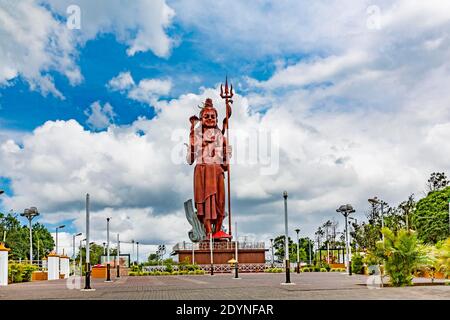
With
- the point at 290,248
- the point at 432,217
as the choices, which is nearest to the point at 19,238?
the point at 290,248

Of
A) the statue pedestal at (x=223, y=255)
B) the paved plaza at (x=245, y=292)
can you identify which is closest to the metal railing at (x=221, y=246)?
the statue pedestal at (x=223, y=255)

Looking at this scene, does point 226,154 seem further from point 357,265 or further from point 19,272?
point 19,272

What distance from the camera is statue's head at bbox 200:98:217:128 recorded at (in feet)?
193

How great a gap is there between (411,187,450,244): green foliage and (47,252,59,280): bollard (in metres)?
31.7

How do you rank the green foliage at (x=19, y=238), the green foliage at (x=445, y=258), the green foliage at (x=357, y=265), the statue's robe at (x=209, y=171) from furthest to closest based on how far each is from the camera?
the green foliage at (x=19, y=238), the statue's robe at (x=209, y=171), the green foliage at (x=357, y=265), the green foliage at (x=445, y=258)

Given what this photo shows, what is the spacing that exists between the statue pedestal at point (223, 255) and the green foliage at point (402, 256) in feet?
106

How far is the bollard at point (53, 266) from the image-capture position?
46.8 metres

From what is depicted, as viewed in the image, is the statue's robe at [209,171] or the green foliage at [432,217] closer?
the green foliage at [432,217]

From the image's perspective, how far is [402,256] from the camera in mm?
24172

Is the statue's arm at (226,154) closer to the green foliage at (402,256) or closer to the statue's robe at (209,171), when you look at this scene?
the statue's robe at (209,171)

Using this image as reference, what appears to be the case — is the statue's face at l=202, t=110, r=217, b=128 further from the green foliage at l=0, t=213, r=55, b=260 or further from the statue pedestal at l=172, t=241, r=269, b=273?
the green foliage at l=0, t=213, r=55, b=260
